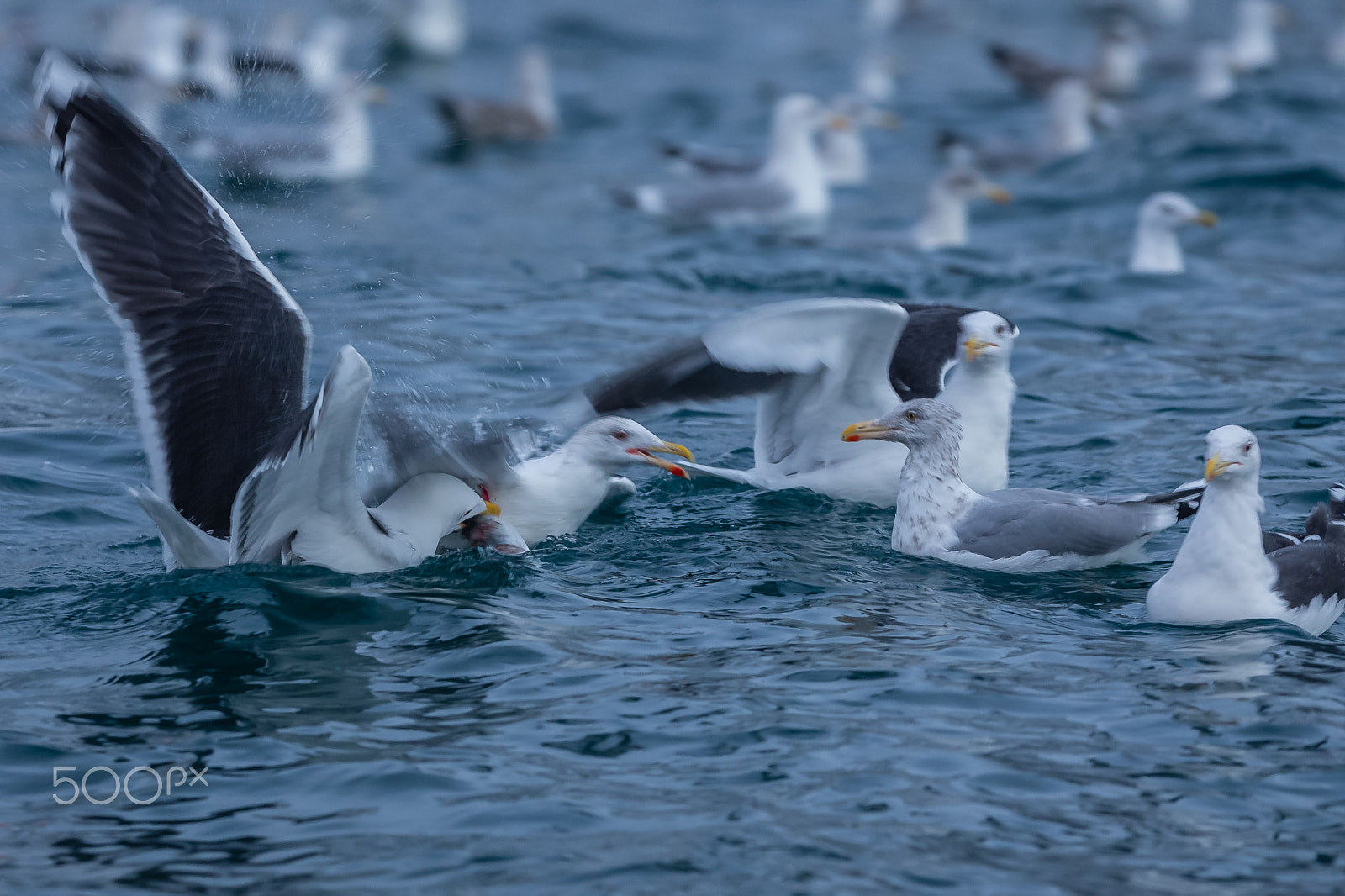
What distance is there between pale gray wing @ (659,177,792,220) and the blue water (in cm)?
319

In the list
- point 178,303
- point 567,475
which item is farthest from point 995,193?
point 178,303

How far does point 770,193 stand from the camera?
16.4 m

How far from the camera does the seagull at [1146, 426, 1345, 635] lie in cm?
617

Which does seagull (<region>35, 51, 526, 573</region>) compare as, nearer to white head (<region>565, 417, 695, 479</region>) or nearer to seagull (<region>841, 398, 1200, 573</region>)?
white head (<region>565, 417, 695, 479</region>)

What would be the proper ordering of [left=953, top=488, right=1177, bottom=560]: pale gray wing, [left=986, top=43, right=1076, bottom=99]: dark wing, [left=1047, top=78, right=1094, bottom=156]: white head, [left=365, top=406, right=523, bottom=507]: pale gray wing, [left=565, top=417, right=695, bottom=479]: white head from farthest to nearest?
[left=986, top=43, right=1076, bottom=99]: dark wing → [left=1047, top=78, right=1094, bottom=156]: white head → [left=565, top=417, right=695, bottom=479]: white head → [left=953, top=488, right=1177, bottom=560]: pale gray wing → [left=365, top=406, right=523, bottom=507]: pale gray wing

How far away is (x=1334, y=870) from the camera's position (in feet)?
14.6

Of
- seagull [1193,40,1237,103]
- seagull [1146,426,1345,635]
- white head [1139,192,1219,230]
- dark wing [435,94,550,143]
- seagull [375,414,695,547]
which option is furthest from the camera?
seagull [1193,40,1237,103]

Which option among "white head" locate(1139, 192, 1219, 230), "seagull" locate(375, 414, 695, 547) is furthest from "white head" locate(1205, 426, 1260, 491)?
"white head" locate(1139, 192, 1219, 230)

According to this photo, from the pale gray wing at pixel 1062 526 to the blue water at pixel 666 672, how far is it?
0.17 m

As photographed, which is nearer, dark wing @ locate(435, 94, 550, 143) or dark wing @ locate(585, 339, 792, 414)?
→ dark wing @ locate(585, 339, 792, 414)

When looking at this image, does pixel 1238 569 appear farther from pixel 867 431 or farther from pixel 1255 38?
pixel 1255 38

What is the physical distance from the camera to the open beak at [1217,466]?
20.4 feet

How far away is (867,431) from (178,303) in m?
3.09

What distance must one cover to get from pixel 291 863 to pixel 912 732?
2026 millimetres
